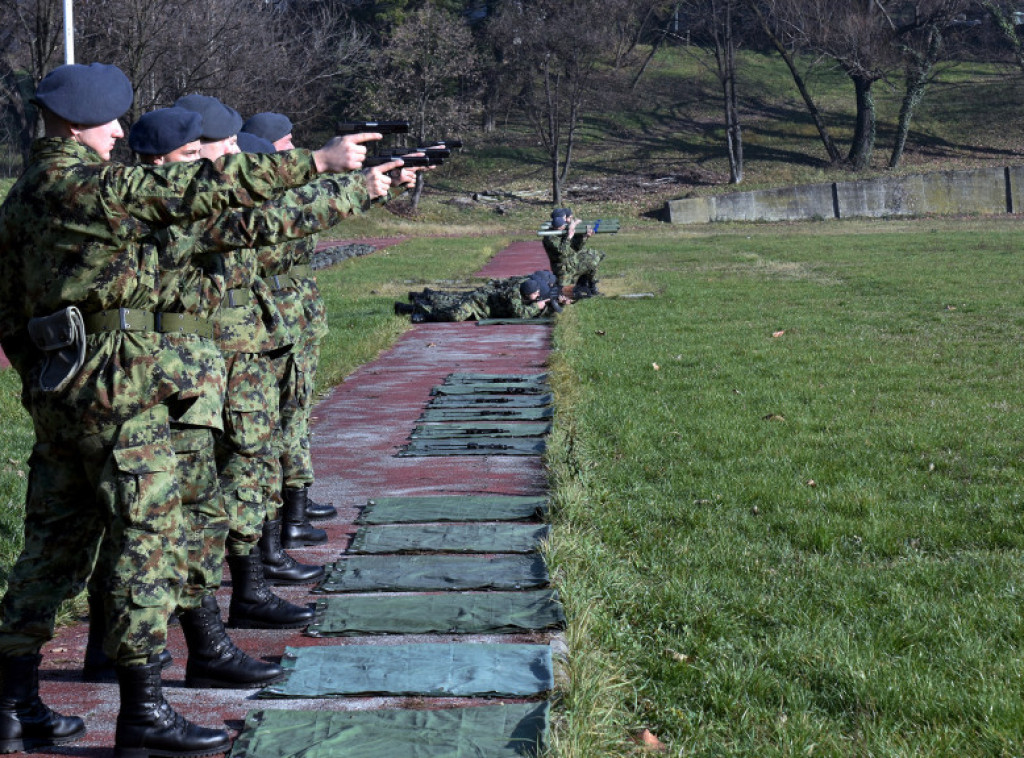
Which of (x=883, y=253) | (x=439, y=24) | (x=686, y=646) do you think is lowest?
(x=883, y=253)

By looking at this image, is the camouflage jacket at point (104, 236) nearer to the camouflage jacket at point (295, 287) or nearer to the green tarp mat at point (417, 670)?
the green tarp mat at point (417, 670)

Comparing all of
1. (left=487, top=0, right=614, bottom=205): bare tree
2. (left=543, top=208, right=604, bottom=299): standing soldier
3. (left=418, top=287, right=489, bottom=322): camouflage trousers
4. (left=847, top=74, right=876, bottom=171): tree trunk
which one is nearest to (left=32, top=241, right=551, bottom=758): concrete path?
(left=418, top=287, right=489, bottom=322): camouflage trousers

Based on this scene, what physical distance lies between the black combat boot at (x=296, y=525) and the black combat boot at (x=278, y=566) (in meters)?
0.45

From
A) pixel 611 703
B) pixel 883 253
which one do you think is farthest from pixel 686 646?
pixel 883 253

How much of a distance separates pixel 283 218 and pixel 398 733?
6.40ft

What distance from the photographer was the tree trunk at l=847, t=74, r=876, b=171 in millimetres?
52344

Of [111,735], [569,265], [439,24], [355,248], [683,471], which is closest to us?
[111,735]

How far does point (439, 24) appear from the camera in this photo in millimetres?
52594

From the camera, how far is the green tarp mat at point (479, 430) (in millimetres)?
8859

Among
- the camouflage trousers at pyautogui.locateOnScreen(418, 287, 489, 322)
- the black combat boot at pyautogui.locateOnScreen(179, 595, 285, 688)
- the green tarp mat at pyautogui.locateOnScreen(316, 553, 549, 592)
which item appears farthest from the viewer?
the camouflage trousers at pyautogui.locateOnScreen(418, 287, 489, 322)

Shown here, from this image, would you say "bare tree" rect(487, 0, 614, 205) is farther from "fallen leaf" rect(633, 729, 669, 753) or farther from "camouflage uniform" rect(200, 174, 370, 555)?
"fallen leaf" rect(633, 729, 669, 753)

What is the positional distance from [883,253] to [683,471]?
20796mm

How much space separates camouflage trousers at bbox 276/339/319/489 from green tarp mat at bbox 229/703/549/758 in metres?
2.33

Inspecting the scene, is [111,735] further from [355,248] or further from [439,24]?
[439,24]
